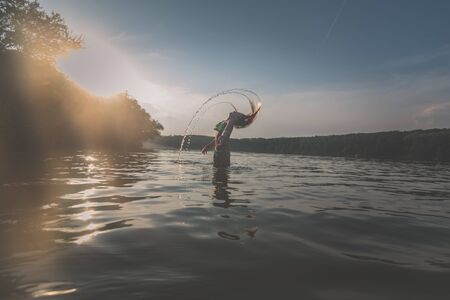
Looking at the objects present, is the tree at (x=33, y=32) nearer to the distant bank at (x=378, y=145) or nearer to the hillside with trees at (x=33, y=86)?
the hillside with trees at (x=33, y=86)

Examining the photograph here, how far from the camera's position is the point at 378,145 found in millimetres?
64875

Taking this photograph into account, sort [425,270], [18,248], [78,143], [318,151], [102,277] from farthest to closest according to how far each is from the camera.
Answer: [318,151] → [78,143] → [18,248] → [425,270] → [102,277]

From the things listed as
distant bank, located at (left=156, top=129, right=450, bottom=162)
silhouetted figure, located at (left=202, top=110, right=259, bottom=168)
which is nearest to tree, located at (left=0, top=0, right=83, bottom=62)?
silhouetted figure, located at (left=202, top=110, right=259, bottom=168)

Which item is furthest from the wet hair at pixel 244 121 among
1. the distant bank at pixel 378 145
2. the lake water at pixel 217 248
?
the distant bank at pixel 378 145

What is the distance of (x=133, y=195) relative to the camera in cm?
862

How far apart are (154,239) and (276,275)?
6.49 ft

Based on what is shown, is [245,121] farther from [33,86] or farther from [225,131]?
[33,86]

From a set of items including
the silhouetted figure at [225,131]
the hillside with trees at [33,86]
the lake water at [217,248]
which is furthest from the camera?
the hillside with trees at [33,86]

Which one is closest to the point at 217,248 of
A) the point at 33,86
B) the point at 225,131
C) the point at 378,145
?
the point at 225,131

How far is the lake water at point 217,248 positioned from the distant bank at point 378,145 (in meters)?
58.1

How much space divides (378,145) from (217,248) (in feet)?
223

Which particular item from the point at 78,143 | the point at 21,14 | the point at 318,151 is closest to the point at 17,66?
the point at 21,14

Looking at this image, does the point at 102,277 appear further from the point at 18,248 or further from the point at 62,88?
the point at 62,88

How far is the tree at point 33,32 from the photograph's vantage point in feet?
125
